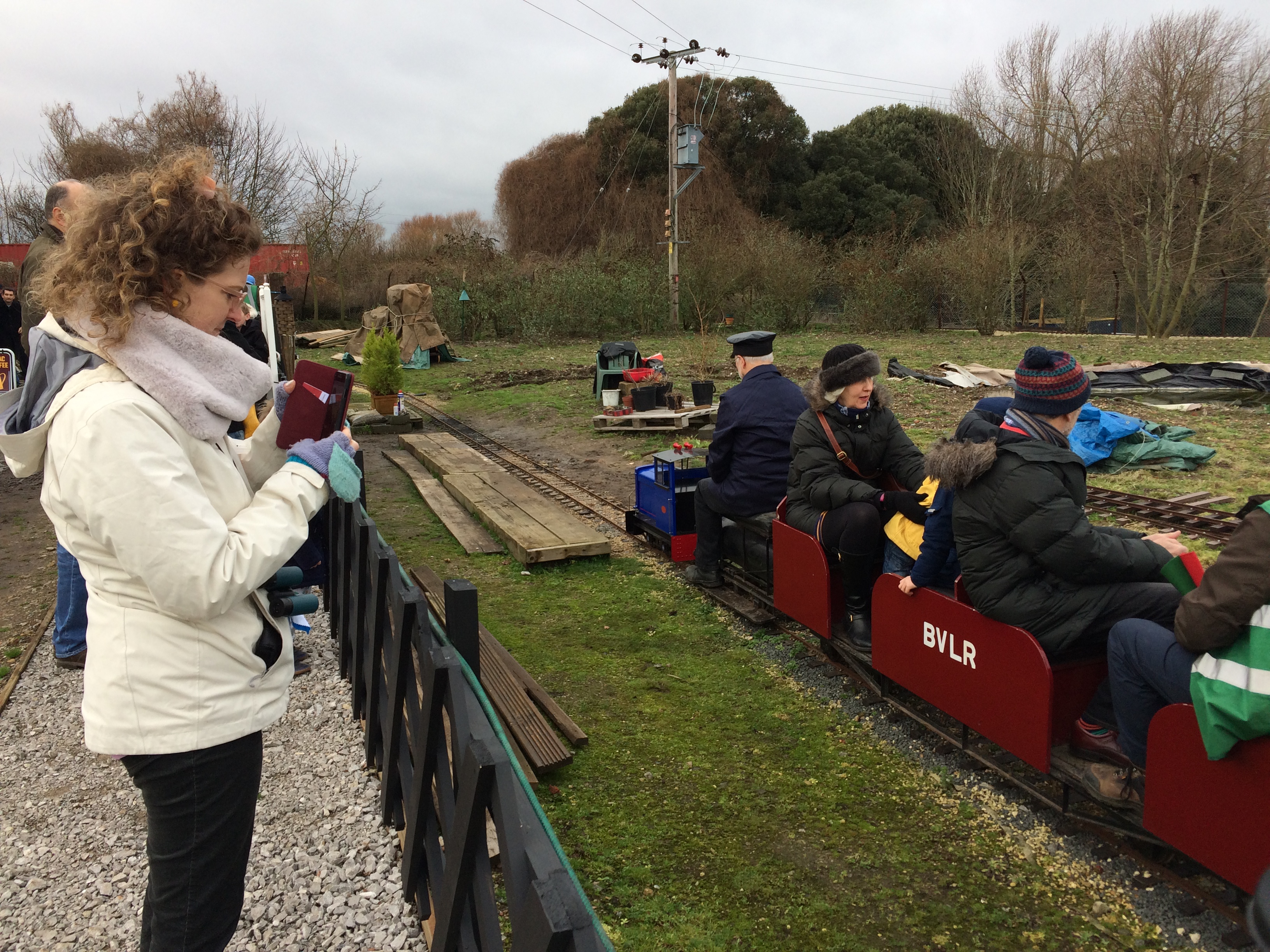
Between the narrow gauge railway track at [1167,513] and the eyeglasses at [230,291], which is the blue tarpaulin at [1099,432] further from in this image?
the eyeglasses at [230,291]

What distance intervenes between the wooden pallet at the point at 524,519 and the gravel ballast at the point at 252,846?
108 inches

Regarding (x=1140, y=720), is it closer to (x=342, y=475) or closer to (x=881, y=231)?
(x=342, y=475)

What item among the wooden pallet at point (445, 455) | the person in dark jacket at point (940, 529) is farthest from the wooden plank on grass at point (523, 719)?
the wooden pallet at point (445, 455)

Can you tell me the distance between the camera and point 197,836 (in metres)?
1.76

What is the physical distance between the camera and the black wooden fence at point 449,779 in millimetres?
1441

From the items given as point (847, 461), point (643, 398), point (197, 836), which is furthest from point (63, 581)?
point (643, 398)

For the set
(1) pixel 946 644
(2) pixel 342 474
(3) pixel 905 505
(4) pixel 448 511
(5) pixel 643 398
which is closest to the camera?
(2) pixel 342 474

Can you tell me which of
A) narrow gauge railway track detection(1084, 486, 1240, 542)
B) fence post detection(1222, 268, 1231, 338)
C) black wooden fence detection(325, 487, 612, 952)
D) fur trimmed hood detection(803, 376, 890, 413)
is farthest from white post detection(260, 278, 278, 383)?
fence post detection(1222, 268, 1231, 338)

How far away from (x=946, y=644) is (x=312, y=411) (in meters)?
2.73

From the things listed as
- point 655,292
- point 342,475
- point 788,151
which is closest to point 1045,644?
point 342,475

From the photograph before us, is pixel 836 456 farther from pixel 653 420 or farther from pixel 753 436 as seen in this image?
pixel 653 420

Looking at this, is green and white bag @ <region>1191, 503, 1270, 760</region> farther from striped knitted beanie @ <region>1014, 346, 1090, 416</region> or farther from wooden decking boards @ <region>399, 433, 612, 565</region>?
wooden decking boards @ <region>399, 433, 612, 565</region>

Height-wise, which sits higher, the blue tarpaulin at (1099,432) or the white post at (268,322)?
the white post at (268,322)

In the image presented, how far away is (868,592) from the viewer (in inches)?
179
